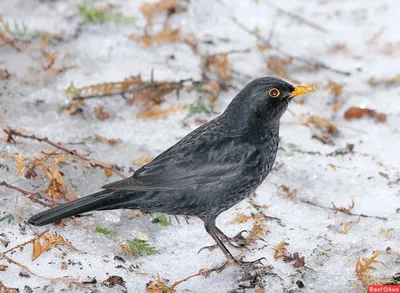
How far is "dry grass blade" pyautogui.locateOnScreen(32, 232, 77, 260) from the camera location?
14.5 feet

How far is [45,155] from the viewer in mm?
5625

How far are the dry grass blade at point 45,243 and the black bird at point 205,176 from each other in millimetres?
221

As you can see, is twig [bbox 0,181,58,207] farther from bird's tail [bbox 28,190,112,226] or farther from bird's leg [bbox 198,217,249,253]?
A: bird's leg [bbox 198,217,249,253]

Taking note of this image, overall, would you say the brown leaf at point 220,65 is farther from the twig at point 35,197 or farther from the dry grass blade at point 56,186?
the twig at point 35,197

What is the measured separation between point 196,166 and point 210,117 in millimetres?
1977

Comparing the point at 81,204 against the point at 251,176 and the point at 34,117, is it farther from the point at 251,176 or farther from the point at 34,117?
the point at 34,117

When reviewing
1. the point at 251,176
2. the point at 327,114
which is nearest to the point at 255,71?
the point at 327,114

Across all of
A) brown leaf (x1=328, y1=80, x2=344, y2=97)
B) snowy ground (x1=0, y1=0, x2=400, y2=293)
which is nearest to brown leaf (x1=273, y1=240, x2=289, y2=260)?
snowy ground (x1=0, y1=0, x2=400, y2=293)

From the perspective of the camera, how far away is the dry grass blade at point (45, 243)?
4430 millimetres

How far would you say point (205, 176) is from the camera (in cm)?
481

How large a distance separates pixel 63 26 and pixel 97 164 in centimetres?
290

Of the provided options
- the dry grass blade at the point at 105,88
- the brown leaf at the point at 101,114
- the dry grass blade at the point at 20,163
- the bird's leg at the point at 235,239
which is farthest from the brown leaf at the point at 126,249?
the dry grass blade at the point at 105,88

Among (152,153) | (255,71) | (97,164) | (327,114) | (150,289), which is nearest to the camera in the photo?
(150,289)

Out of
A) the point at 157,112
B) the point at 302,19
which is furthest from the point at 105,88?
the point at 302,19
